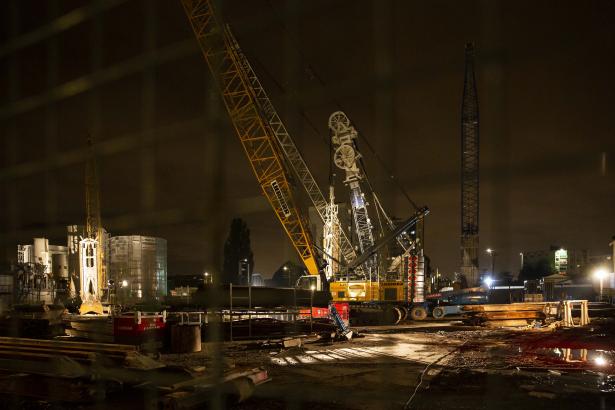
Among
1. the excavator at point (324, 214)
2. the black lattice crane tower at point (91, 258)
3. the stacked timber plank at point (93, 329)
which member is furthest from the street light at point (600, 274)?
the black lattice crane tower at point (91, 258)

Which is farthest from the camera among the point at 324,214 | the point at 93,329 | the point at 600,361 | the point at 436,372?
the point at 324,214

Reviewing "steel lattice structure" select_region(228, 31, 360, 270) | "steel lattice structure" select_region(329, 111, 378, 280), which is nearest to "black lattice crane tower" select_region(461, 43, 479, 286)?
"steel lattice structure" select_region(228, 31, 360, 270)

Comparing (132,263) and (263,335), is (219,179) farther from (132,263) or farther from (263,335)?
(132,263)

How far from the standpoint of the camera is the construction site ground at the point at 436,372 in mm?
6379

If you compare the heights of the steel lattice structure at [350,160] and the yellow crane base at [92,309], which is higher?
the steel lattice structure at [350,160]

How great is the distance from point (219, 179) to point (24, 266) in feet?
89.4

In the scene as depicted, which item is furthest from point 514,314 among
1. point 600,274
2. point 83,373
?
point 83,373

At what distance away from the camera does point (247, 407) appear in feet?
20.5

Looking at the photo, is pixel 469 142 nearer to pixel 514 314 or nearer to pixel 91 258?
pixel 514 314

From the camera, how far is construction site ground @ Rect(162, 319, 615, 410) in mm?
6379

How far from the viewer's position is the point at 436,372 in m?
8.80

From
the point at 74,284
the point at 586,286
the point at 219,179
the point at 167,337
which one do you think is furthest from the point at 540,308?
the point at 74,284

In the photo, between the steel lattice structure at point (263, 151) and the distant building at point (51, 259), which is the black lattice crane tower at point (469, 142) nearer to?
the steel lattice structure at point (263, 151)

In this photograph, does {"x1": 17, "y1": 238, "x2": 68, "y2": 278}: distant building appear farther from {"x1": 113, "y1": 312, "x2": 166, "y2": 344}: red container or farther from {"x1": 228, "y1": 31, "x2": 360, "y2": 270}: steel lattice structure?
{"x1": 113, "y1": 312, "x2": 166, "y2": 344}: red container
